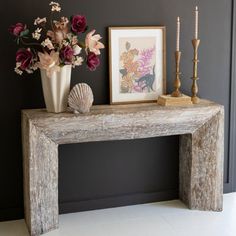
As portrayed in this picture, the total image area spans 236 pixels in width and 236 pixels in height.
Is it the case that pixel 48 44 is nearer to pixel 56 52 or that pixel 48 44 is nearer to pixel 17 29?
pixel 56 52

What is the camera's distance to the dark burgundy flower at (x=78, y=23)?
2918 mm

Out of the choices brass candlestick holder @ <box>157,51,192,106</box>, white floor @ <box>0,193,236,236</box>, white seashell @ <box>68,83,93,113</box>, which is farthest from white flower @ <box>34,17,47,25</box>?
white floor @ <box>0,193,236,236</box>

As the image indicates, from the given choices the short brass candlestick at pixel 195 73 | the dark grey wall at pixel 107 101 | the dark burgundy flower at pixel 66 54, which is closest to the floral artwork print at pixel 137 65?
the dark grey wall at pixel 107 101

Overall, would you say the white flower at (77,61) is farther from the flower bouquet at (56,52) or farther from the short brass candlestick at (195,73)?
the short brass candlestick at (195,73)

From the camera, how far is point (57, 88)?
3.00 metres

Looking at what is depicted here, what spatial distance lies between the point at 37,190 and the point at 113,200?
2.36 ft

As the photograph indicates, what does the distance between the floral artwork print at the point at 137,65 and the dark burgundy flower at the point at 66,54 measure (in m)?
0.52

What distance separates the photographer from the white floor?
3.09 meters

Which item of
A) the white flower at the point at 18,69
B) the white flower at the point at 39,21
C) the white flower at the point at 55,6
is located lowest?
the white flower at the point at 18,69

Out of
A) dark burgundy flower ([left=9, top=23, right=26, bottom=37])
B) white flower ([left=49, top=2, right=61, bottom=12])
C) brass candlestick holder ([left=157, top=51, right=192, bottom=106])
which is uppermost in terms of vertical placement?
white flower ([left=49, top=2, right=61, bottom=12])

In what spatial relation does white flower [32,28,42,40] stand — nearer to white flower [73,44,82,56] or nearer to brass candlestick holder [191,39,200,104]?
white flower [73,44,82,56]

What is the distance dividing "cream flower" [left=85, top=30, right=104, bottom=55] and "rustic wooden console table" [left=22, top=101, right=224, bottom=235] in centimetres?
42

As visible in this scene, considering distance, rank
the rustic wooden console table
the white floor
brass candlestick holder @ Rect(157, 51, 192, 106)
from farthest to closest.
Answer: brass candlestick holder @ Rect(157, 51, 192, 106) → the white floor → the rustic wooden console table

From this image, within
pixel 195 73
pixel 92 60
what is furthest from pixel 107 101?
pixel 195 73
